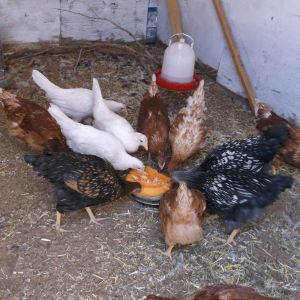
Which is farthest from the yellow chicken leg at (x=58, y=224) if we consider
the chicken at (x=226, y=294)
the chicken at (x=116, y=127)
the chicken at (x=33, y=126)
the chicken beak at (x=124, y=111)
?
the chicken beak at (x=124, y=111)

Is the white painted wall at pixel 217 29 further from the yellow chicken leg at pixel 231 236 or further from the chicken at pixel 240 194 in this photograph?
the yellow chicken leg at pixel 231 236

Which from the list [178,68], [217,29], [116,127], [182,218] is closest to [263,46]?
[217,29]

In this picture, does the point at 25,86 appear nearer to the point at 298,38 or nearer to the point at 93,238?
the point at 93,238

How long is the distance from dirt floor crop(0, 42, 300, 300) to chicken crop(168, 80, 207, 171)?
0.54m

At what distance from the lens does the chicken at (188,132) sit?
10.6ft

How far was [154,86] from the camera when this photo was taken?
3.60 metres

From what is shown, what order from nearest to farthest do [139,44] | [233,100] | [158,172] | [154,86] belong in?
[158,172] < [154,86] < [233,100] < [139,44]

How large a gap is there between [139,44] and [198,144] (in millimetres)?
2258

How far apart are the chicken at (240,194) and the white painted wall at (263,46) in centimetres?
138

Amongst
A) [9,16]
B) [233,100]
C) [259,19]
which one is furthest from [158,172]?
[9,16]

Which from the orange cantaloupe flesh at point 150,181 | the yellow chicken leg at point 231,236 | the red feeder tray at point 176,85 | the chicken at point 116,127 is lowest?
the yellow chicken leg at point 231,236

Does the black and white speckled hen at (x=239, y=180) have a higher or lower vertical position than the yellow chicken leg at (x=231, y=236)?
higher

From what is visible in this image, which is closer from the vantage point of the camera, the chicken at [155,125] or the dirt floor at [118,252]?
the dirt floor at [118,252]

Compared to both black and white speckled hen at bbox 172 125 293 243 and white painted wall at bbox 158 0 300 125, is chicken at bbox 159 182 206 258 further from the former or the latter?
white painted wall at bbox 158 0 300 125
